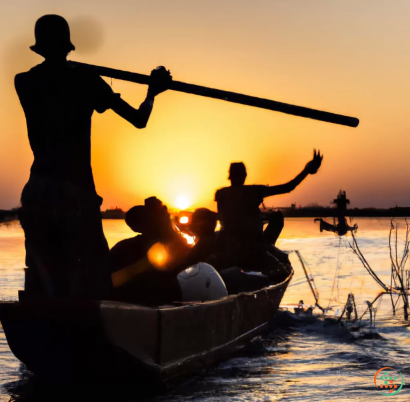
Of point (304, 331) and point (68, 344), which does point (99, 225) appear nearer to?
point (68, 344)

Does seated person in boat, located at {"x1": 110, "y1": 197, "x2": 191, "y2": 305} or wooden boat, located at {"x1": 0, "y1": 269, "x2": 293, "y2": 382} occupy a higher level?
seated person in boat, located at {"x1": 110, "y1": 197, "x2": 191, "y2": 305}

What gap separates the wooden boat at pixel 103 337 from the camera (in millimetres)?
4684

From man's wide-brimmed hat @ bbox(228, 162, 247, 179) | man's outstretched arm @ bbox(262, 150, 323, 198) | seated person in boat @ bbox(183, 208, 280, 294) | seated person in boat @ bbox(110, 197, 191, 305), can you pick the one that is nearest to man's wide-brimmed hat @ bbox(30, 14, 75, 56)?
seated person in boat @ bbox(110, 197, 191, 305)

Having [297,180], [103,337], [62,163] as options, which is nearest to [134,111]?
[62,163]

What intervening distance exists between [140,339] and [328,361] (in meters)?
2.94

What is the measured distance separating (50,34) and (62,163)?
0.82 meters

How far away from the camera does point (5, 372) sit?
6.64 m

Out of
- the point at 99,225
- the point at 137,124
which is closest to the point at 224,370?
the point at 99,225

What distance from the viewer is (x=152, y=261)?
5672 millimetres

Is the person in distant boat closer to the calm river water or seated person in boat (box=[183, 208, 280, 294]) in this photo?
seated person in boat (box=[183, 208, 280, 294])

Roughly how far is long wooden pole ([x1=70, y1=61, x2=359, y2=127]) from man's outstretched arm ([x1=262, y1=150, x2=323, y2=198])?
2.89 metres

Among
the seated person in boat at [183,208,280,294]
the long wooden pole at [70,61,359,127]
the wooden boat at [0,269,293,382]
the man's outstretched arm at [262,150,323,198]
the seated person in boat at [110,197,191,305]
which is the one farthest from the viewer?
the man's outstretched arm at [262,150,323,198]

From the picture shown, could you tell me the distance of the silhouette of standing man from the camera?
14.5 ft

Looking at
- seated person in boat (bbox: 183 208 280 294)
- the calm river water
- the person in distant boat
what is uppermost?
the person in distant boat
